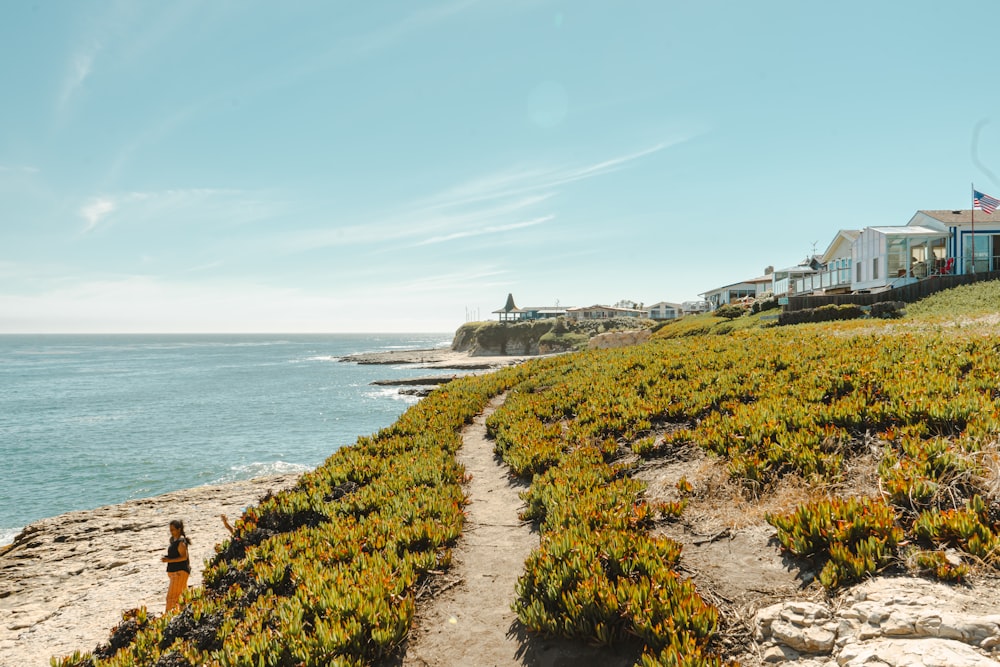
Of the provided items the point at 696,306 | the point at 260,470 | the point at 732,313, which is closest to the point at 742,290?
the point at 696,306

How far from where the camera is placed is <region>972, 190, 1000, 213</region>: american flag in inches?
1108

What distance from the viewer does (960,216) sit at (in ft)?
115

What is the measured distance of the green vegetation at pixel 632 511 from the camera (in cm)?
519

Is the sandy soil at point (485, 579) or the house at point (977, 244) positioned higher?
the house at point (977, 244)

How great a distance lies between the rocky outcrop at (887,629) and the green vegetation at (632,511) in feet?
1.02

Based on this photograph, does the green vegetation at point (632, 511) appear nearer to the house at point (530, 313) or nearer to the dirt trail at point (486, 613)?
the dirt trail at point (486, 613)

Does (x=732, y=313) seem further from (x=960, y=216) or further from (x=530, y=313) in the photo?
(x=530, y=313)

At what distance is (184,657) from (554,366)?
61.2 feet

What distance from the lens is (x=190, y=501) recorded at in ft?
74.0

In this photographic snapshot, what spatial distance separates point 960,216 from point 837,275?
8511 mm

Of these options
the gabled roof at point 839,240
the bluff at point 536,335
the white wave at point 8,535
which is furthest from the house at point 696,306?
the white wave at point 8,535

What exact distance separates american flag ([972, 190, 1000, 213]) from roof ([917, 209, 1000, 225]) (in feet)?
13.3

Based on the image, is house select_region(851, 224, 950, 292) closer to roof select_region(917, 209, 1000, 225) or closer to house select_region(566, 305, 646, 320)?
roof select_region(917, 209, 1000, 225)

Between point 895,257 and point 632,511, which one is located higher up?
point 895,257
